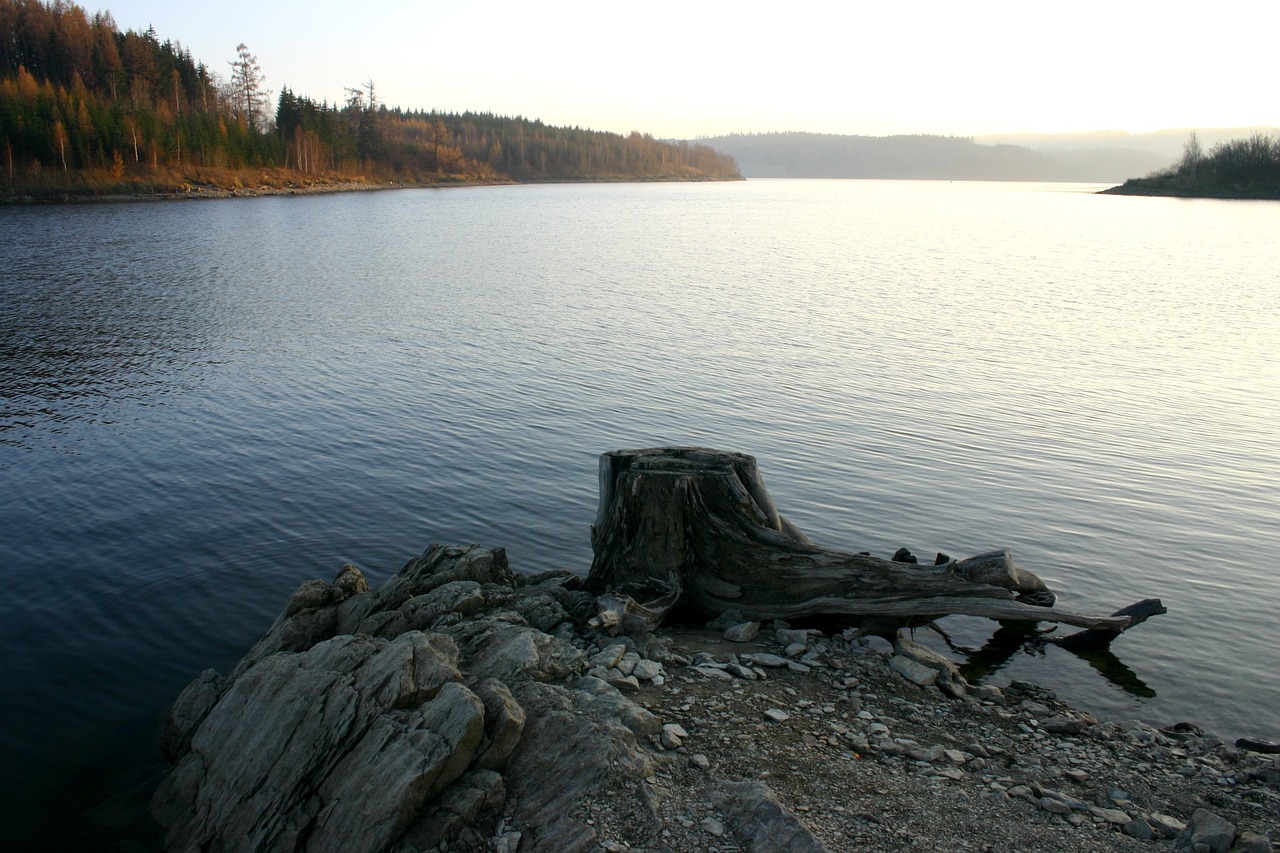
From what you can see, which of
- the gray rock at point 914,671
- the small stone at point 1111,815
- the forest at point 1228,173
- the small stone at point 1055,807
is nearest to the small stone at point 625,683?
the gray rock at point 914,671

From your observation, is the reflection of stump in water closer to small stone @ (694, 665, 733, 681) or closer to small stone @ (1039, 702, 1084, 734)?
small stone @ (1039, 702, 1084, 734)

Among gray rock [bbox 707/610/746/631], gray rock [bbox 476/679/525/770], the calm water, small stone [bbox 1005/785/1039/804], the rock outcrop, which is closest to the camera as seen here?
the rock outcrop

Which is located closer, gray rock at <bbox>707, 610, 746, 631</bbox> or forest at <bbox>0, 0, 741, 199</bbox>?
gray rock at <bbox>707, 610, 746, 631</bbox>

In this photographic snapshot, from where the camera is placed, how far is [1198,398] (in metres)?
27.7

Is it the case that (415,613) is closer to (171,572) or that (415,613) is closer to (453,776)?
(453,776)

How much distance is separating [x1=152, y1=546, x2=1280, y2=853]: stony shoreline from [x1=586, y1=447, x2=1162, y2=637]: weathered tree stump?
2.83 feet

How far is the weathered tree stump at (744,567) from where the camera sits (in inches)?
454

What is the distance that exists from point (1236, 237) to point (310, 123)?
141 metres

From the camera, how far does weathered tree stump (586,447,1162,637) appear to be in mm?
11531

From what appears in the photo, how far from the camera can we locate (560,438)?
2362 cm

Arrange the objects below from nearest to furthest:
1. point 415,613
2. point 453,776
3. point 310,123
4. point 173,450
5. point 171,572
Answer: point 453,776 → point 415,613 → point 171,572 → point 173,450 → point 310,123

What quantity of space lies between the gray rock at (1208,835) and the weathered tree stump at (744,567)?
12.9ft

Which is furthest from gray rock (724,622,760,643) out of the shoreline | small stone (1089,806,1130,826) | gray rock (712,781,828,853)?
the shoreline

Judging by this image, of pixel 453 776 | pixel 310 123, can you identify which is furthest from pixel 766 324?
pixel 310 123
